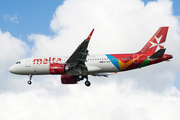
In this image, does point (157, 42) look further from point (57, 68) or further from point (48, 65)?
point (48, 65)

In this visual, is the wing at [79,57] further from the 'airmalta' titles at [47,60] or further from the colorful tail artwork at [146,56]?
the colorful tail artwork at [146,56]

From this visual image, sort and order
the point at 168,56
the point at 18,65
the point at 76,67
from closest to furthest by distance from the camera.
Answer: the point at 168,56, the point at 76,67, the point at 18,65

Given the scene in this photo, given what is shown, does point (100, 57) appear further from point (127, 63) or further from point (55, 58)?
point (55, 58)

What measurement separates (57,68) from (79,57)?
11.5 feet

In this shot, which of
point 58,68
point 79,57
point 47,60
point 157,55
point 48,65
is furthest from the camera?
point 47,60

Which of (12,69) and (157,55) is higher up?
(157,55)

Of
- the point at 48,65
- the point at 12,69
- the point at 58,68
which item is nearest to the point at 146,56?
the point at 58,68

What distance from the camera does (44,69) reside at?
36.2 metres

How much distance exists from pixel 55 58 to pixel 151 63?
12.7 meters

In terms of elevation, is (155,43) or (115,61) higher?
(155,43)

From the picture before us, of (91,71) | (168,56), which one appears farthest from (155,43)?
(91,71)

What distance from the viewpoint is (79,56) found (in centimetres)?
3356

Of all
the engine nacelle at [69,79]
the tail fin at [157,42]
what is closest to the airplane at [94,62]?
the tail fin at [157,42]

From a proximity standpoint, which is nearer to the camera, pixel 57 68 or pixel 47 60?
pixel 57 68
